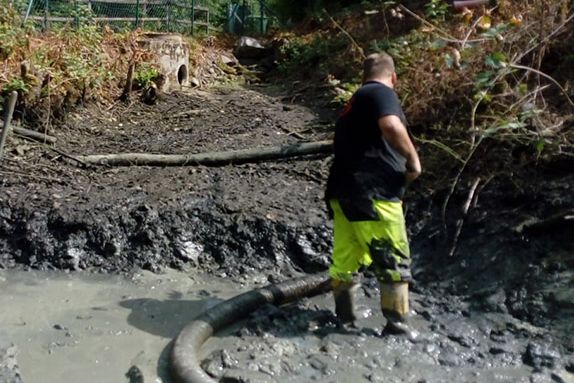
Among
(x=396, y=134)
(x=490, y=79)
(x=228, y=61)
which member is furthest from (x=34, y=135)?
(x=228, y=61)

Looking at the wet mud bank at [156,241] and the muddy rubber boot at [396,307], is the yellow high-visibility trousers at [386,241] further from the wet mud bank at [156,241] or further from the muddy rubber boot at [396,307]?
the wet mud bank at [156,241]

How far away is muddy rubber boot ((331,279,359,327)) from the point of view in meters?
5.95

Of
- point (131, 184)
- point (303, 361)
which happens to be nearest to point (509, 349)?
point (303, 361)

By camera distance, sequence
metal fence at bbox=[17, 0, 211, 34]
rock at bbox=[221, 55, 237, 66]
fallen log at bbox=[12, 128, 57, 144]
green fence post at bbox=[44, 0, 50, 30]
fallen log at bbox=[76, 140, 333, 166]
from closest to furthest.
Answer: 1. fallen log at bbox=[76, 140, 333, 166]
2. fallen log at bbox=[12, 128, 57, 144]
3. green fence post at bbox=[44, 0, 50, 30]
4. metal fence at bbox=[17, 0, 211, 34]
5. rock at bbox=[221, 55, 237, 66]

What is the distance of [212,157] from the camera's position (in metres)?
8.82

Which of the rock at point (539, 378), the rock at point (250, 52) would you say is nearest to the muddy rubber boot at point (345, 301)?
the rock at point (539, 378)

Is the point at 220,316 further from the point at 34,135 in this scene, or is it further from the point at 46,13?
the point at 46,13

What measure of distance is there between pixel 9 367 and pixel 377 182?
268 cm

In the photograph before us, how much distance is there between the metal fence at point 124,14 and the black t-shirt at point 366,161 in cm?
828

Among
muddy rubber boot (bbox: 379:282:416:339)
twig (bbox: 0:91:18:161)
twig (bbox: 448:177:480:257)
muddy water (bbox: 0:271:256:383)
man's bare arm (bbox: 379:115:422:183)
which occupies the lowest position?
muddy water (bbox: 0:271:256:383)

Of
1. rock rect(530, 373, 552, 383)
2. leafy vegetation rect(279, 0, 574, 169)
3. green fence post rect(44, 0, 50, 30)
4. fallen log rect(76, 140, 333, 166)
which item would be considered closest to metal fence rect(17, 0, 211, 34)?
green fence post rect(44, 0, 50, 30)

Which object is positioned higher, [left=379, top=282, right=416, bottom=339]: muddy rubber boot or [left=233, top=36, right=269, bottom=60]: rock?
[left=233, top=36, right=269, bottom=60]: rock

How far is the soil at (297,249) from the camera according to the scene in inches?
215

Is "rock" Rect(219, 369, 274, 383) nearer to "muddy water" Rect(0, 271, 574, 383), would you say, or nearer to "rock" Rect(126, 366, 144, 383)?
"muddy water" Rect(0, 271, 574, 383)
